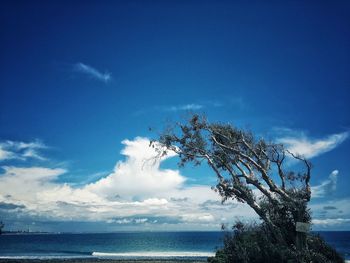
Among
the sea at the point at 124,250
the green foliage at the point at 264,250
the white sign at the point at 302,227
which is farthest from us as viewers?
the sea at the point at 124,250

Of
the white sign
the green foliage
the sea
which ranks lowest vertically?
the sea

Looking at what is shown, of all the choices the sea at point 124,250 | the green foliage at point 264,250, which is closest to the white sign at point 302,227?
the green foliage at point 264,250

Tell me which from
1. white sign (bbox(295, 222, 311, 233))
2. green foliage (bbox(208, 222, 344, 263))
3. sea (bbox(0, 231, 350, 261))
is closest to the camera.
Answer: white sign (bbox(295, 222, 311, 233))

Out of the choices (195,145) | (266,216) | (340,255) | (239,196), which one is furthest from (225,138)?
(340,255)

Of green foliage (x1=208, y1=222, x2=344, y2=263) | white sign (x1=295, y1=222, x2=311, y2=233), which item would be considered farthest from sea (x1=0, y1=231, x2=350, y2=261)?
white sign (x1=295, y1=222, x2=311, y2=233)

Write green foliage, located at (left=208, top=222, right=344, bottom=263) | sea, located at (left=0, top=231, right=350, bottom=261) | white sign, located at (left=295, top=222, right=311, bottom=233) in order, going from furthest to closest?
sea, located at (left=0, top=231, right=350, bottom=261)
green foliage, located at (left=208, top=222, right=344, bottom=263)
white sign, located at (left=295, top=222, right=311, bottom=233)

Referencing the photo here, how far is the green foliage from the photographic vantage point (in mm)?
14703

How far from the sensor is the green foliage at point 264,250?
14703 mm

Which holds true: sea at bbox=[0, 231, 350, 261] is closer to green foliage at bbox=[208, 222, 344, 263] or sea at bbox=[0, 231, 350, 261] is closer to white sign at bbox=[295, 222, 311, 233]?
green foliage at bbox=[208, 222, 344, 263]

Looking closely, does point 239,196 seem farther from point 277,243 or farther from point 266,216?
point 277,243

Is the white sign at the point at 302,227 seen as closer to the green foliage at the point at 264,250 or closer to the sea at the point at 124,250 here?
the green foliage at the point at 264,250

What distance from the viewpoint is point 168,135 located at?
68.5ft

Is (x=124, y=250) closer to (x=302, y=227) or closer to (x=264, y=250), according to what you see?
(x=264, y=250)

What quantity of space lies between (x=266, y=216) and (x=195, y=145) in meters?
5.80
